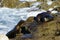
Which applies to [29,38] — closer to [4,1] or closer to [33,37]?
[33,37]

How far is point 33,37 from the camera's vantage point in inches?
350

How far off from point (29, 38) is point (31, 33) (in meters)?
1.01

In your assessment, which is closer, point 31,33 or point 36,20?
point 31,33

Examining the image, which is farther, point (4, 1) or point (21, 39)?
point (4, 1)

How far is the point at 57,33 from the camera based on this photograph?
865 cm

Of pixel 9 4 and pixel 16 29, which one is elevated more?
pixel 16 29

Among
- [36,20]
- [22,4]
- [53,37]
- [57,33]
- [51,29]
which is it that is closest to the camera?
[53,37]

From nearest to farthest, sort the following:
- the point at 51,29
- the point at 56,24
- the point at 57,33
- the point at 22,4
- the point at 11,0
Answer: the point at 57,33, the point at 51,29, the point at 56,24, the point at 22,4, the point at 11,0

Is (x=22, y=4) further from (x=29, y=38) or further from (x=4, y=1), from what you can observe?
(x=29, y=38)

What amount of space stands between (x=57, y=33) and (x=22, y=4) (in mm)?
27616

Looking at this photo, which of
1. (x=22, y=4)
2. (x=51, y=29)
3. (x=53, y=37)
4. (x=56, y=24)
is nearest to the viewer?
(x=53, y=37)

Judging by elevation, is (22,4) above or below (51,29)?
below

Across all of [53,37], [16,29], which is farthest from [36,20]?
[53,37]

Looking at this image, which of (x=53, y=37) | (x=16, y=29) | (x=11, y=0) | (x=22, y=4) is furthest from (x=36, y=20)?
(x=11, y=0)
